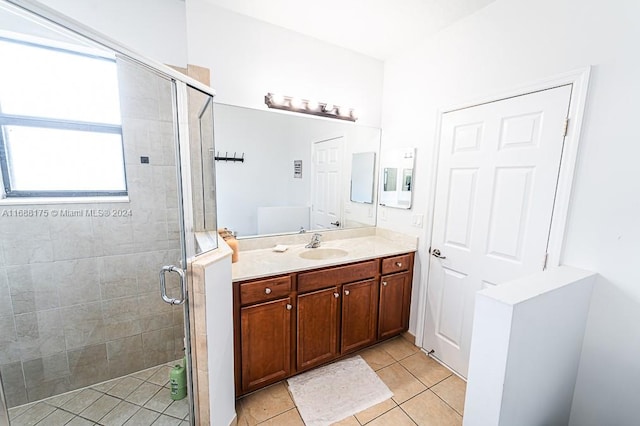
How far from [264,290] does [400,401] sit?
1.25 m

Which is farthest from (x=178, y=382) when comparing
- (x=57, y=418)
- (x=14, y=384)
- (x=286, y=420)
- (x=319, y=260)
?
(x=319, y=260)

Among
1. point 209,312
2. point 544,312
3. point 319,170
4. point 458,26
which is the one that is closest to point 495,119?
point 458,26

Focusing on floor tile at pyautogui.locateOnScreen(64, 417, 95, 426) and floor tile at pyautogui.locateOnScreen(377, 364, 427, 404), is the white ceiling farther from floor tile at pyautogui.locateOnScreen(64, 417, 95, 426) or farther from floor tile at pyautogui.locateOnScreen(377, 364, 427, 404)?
floor tile at pyautogui.locateOnScreen(64, 417, 95, 426)

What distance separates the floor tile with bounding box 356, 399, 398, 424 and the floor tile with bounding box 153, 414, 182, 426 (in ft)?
3.77

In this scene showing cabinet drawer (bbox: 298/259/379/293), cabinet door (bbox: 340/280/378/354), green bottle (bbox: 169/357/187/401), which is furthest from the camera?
cabinet door (bbox: 340/280/378/354)

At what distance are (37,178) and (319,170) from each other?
1989 mm

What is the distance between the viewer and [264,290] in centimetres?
165

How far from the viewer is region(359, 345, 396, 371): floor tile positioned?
2.10 m

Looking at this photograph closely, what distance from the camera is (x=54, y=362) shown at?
1.62m

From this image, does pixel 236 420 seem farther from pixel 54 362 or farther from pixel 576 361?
pixel 576 361

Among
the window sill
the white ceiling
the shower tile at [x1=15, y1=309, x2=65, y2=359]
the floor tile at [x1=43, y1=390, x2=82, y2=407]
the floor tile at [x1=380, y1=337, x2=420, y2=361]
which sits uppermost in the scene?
the white ceiling

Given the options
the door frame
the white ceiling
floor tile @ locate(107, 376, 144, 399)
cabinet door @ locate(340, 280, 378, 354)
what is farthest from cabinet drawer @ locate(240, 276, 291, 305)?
the white ceiling

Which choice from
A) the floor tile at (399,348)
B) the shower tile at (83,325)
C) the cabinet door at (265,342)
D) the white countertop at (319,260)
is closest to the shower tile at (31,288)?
the shower tile at (83,325)

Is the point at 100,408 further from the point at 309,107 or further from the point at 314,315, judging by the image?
the point at 309,107
